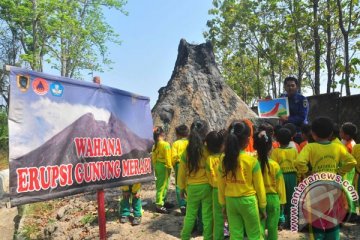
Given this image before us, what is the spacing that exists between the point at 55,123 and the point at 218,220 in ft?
7.62

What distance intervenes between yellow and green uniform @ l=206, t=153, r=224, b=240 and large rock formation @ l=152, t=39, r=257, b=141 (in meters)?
5.03

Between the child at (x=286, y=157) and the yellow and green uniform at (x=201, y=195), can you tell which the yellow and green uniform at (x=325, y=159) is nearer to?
the child at (x=286, y=157)

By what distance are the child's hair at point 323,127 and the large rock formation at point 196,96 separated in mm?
5707

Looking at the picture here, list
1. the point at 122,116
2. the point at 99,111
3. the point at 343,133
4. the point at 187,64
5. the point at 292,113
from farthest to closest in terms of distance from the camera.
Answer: the point at 187,64 → the point at 292,113 → the point at 343,133 → the point at 122,116 → the point at 99,111

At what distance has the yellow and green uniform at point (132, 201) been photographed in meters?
6.41

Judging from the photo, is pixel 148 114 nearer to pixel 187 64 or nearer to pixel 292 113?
pixel 292 113

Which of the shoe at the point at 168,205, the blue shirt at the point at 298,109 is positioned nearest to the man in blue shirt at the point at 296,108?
the blue shirt at the point at 298,109

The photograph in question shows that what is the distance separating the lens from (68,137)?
4.38 meters

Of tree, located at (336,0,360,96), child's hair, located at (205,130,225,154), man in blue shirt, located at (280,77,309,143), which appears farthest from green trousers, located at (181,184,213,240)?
tree, located at (336,0,360,96)

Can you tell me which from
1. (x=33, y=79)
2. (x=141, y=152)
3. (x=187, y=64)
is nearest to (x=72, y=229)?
(x=141, y=152)

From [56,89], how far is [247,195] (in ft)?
7.75

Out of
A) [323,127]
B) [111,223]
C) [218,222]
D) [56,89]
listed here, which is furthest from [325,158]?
[111,223]

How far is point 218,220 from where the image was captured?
496 cm

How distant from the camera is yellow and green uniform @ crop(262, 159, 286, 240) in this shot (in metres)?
4.54
